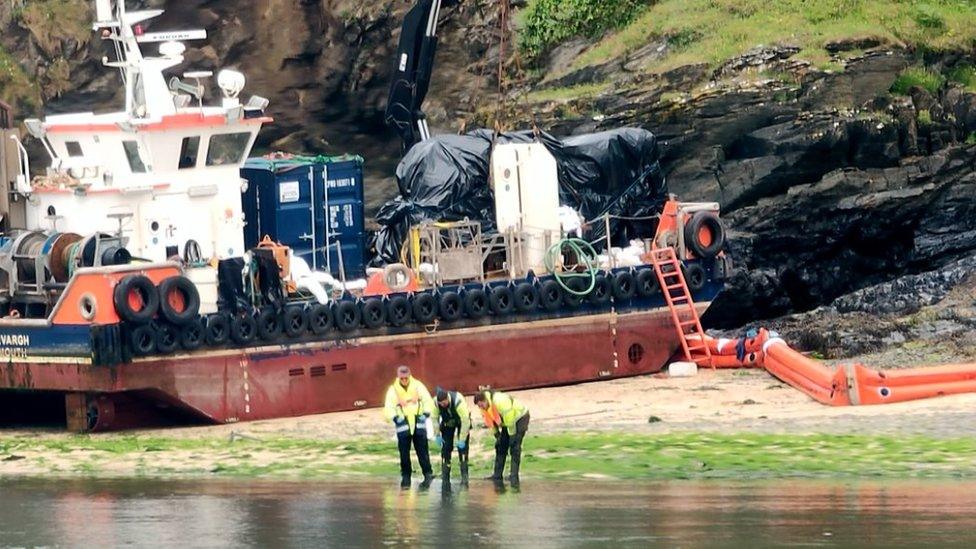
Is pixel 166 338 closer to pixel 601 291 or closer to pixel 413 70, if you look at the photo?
pixel 601 291

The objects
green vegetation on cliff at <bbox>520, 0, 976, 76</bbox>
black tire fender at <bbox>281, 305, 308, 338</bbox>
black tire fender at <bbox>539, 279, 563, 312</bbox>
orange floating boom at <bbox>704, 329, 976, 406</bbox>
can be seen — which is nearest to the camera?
orange floating boom at <bbox>704, 329, 976, 406</bbox>

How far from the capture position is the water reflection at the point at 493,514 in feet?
47.7

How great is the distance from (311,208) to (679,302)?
4.66 metres

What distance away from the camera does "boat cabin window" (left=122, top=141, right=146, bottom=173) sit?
896 inches

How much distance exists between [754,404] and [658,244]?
393 centimetres

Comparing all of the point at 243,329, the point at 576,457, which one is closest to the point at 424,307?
the point at 243,329

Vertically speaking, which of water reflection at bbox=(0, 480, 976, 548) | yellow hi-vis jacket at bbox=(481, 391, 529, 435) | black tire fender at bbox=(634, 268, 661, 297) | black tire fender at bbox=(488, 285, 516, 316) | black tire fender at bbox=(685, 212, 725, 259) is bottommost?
water reflection at bbox=(0, 480, 976, 548)

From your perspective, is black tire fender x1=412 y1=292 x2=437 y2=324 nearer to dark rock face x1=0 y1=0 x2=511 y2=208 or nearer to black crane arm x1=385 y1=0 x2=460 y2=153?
black crane arm x1=385 y1=0 x2=460 y2=153

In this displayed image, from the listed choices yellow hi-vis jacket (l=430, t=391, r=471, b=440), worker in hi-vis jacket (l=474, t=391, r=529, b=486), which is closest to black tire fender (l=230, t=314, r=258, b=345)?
yellow hi-vis jacket (l=430, t=391, r=471, b=440)

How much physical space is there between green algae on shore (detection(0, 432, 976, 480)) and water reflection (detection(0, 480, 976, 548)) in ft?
2.16

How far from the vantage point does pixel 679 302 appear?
2567cm

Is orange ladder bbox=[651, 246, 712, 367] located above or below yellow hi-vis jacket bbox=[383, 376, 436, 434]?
above

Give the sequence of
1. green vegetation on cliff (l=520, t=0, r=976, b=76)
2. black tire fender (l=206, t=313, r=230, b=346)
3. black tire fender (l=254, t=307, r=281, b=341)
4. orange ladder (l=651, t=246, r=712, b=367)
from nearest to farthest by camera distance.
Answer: black tire fender (l=206, t=313, r=230, b=346)
black tire fender (l=254, t=307, r=281, b=341)
orange ladder (l=651, t=246, r=712, b=367)
green vegetation on cliff (l=520, t=0, r=976, b=76)

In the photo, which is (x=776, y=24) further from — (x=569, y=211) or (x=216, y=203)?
(x=216, y=203)
